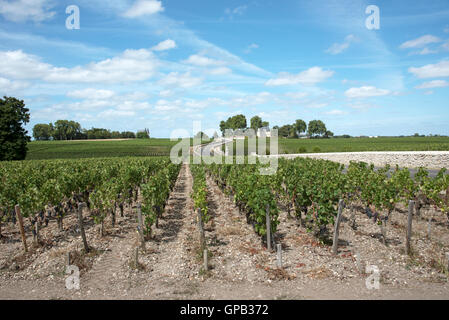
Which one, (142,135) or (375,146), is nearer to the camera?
(375,146)

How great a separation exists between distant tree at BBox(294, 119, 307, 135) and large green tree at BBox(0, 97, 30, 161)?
12369cm

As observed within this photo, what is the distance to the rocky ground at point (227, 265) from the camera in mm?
6102

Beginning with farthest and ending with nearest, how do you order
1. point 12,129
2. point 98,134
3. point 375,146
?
point 98,134
point 375,146
point 12,129

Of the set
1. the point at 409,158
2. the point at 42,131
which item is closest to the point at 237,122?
the point at 42,131

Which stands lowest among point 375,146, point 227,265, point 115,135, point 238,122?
point 227,265

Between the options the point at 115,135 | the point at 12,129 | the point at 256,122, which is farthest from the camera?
the point at 256,122

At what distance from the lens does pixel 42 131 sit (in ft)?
381

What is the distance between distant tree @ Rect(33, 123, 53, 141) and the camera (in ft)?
380

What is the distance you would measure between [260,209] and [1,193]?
1032 centimetres

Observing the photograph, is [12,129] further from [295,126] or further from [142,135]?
[295,126]

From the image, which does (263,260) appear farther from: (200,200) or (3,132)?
(3,132)

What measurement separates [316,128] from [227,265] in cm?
13903

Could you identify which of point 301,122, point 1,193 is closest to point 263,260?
point 1,193

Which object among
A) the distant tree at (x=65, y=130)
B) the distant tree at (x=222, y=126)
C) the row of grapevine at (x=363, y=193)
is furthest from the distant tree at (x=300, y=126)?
the row of grapevine at (x=363, y=193)
